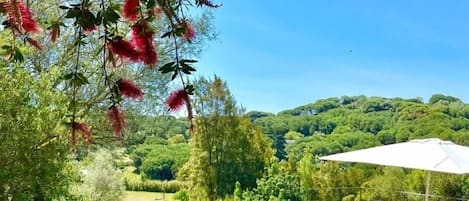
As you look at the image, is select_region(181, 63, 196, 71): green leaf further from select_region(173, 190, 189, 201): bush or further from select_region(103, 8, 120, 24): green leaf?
select_region(173, 190, 189, 201): bush

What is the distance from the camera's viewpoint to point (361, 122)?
15445mm

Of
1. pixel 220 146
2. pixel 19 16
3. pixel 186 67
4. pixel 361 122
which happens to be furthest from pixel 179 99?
pixel 361 122

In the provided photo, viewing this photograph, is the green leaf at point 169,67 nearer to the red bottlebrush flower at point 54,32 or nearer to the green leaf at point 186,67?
the green leaf at point 186,67

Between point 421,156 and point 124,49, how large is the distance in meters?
6.48

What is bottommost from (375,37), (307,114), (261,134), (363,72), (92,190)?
(92,190)

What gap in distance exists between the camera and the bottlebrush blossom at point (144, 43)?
0.94 metres

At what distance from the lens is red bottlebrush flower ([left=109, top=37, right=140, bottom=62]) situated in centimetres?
94

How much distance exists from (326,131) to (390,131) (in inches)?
102

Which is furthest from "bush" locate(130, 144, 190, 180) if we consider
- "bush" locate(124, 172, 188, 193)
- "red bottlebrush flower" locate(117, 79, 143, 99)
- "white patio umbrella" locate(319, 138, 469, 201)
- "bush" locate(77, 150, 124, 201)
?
"red bottlebrush flower" locate(117, 79, 143, 99)

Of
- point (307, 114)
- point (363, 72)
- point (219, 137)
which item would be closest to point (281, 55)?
point (363, 72)

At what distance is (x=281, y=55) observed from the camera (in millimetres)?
23031

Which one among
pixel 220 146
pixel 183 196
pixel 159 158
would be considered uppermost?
pixel 220 146

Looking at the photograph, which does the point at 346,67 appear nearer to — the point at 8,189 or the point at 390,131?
the point at 390,131

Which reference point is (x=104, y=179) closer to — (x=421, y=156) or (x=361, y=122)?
(x=421, y=156)
